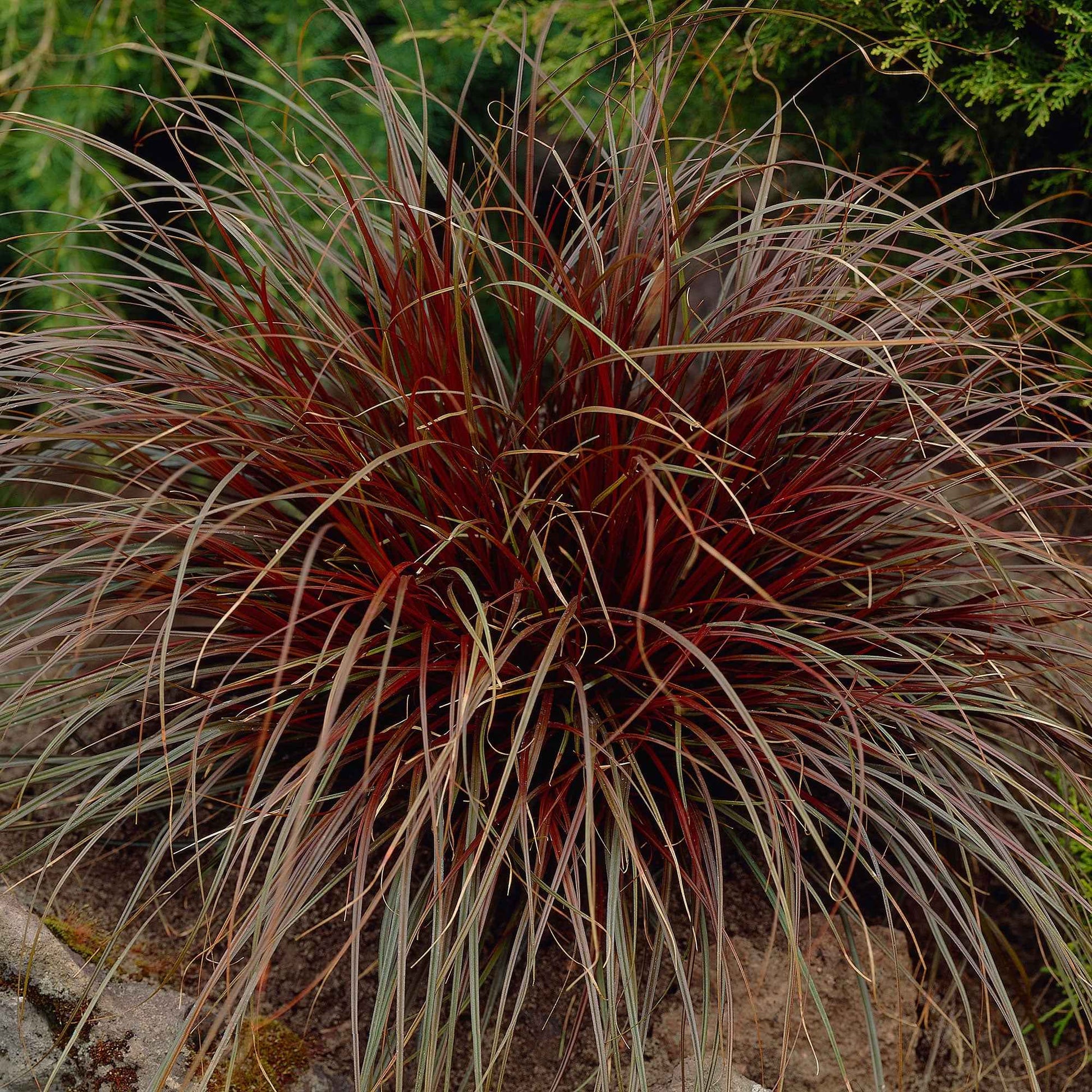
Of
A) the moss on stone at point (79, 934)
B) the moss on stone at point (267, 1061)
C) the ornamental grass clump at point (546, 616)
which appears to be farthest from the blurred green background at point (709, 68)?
the moss on stone at point (267, 1061)

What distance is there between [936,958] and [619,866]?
0.65 m

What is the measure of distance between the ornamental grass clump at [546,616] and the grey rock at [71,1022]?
0.08 meters

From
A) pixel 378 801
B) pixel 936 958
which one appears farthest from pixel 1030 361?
pixel 378 801

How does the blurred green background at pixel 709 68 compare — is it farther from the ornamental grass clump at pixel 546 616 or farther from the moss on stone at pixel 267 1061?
the moss on stone at pixel 267 1061

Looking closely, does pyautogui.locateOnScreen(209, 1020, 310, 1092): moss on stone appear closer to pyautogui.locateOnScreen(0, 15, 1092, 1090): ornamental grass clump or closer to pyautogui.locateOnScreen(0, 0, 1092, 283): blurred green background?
pyautogui.locateOnScreen(0, 15, 1092, 1090): ornamental grass clump

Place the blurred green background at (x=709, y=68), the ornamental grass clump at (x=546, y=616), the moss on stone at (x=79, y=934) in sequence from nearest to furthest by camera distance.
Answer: the ornamental grass clump at (x=546, y=616) < the moss on stone at (x=79, y=934) < the blurred green background at (x=709, y=68)

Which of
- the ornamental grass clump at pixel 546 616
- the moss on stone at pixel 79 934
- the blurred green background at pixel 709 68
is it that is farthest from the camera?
the blurred green background at pixel 709 68

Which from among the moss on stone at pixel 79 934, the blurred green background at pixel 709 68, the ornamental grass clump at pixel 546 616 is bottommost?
the moss on stone at pixel 79 934

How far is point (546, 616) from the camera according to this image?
149cm

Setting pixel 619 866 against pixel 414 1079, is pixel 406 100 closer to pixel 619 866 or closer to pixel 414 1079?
pixel 619 866

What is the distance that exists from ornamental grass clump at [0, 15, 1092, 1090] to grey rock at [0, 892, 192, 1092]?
0.08 meters

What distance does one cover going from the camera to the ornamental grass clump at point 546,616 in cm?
136

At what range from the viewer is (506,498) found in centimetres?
164

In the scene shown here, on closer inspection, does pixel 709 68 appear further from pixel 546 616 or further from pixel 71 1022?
pixel 71 1022
